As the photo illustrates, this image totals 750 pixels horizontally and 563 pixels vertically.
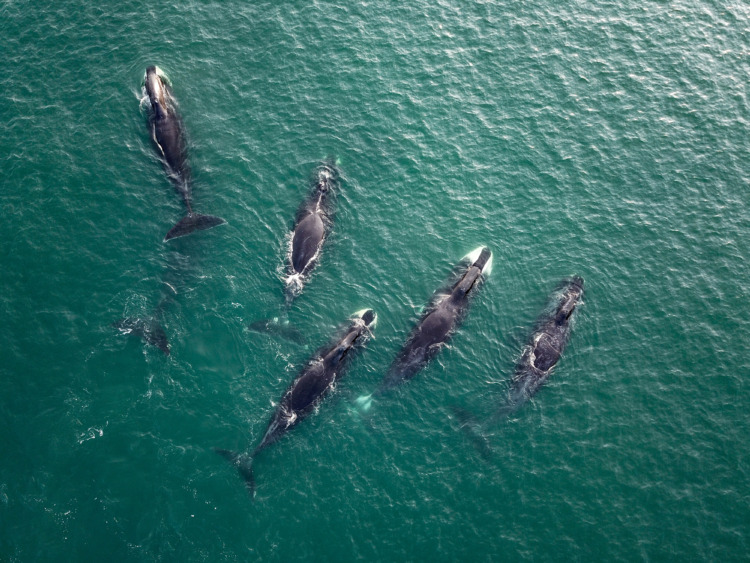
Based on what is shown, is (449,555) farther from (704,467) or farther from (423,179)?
(423,179)

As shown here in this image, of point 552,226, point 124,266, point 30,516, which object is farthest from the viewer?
point 552,226

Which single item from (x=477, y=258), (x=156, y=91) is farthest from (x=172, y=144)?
(x=477, y=258)

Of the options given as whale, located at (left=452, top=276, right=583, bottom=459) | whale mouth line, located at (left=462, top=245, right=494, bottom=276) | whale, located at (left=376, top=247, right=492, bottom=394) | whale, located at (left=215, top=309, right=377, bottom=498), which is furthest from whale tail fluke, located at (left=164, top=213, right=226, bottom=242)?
whale, located at (left=452, top=276, right=583, bottom=459)

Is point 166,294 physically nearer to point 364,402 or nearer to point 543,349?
point 364,402

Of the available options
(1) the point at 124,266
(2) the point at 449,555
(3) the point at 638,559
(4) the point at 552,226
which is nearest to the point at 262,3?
(1) the point at 124,266

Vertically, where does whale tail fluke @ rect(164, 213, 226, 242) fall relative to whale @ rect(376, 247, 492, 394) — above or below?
above

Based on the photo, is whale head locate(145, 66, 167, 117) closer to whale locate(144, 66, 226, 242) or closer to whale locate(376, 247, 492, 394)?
whale locate(144, 66, 226, 242)

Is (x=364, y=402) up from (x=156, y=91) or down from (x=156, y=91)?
down
